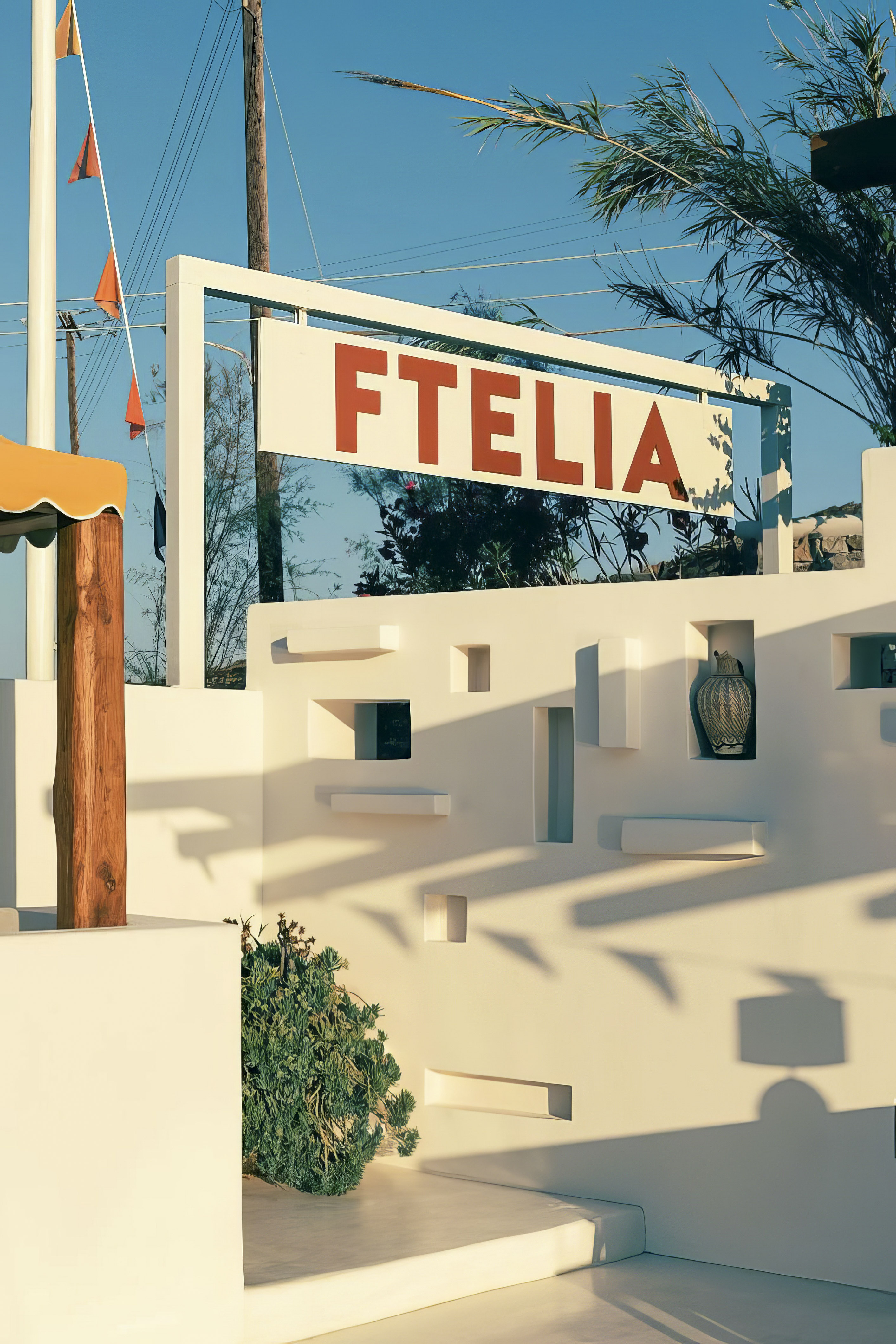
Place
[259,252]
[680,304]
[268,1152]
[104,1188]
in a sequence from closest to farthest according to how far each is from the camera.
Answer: [104,1188], [268,1152], [680,304], [259,252]

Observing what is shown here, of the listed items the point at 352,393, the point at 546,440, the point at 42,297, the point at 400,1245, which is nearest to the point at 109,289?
the point at 42,297

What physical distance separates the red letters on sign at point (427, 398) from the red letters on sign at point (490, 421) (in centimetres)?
24

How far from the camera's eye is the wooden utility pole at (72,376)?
2456 cm

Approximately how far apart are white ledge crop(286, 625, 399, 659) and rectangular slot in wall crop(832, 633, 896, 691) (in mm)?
2429

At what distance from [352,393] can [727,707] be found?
9.67ft

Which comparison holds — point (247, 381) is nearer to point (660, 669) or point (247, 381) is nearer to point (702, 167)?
point (702, 167)

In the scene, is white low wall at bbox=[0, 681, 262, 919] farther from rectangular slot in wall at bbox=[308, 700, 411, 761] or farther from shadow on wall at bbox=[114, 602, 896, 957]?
rectangular slot in wall at bbox=[308, 700, 411, 761]

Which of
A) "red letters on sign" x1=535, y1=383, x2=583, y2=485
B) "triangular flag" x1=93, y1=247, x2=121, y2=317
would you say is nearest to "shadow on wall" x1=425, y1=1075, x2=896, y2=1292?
"red letters on sign" x1=535, y1=383, x2=583, y2=485

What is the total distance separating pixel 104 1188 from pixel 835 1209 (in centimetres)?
346

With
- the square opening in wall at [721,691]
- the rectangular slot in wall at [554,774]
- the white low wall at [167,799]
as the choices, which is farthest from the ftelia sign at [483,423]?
the square opening in wall at [721,691]

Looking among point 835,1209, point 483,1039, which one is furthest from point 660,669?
point 835,1209

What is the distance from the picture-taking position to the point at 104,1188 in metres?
5.11

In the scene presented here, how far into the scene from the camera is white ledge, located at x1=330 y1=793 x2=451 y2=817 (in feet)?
25.9

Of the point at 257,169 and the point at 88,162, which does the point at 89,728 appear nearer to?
the point at 88,162
